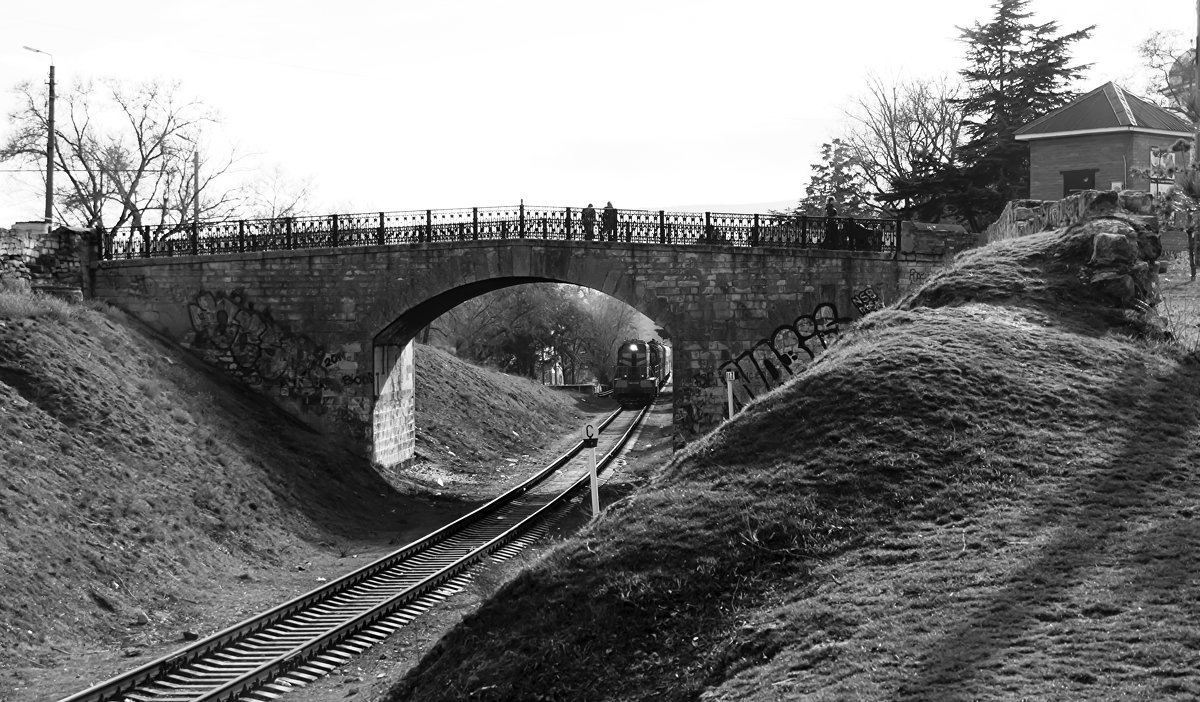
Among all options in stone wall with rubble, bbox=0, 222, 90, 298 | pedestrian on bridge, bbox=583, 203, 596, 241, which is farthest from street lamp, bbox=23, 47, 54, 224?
pedestrian on bridge, bbox=583, 203, 596, 241

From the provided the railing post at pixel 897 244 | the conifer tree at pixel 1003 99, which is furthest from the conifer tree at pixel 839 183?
the railing post at pixel 897 244

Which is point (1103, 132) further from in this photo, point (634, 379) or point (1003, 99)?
point (634, 379)

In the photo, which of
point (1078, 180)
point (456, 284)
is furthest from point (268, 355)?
point (1078, 180)

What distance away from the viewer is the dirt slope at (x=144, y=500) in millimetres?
13523

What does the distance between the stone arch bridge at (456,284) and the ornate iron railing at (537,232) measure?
0.03m

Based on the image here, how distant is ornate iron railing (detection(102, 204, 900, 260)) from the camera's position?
961 inches

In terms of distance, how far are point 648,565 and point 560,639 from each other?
0.96 m

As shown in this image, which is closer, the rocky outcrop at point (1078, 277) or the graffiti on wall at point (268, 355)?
the rocky outcrop at point (1078, 277)

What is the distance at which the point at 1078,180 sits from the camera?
35094 millimetres

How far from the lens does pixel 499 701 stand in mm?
9031

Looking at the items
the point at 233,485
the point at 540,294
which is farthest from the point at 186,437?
the point at 540,294

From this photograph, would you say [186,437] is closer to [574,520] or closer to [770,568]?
[574,520]

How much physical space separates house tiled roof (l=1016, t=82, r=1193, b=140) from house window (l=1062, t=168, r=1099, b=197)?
43.8 inches

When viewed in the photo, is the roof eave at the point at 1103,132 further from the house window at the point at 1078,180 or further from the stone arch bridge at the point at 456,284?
the stone arch bridge at the point at 456,284
